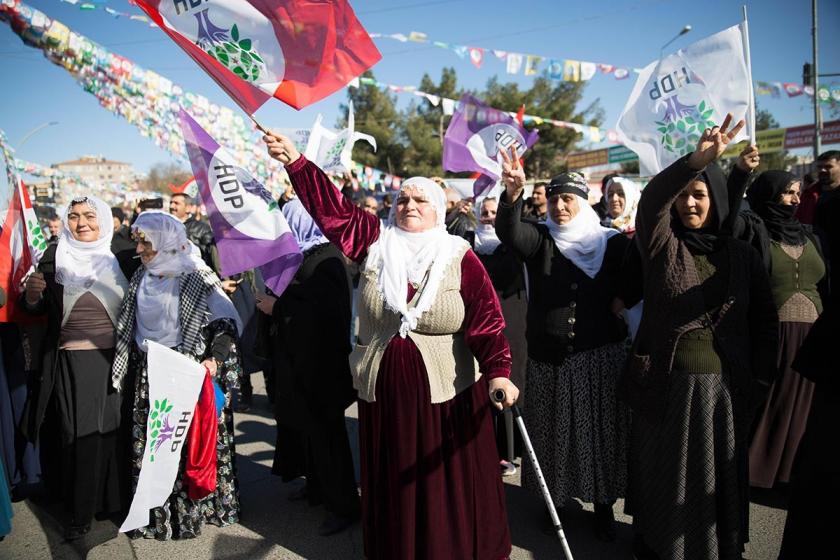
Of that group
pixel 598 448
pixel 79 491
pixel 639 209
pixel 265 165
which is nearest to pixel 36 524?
pixel 79 491

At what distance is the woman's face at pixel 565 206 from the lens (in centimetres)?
306

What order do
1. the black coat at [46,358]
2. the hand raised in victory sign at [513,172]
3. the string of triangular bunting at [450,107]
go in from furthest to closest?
the string of triangular bunting at [450,107] → the black coat at [46,358] → the hand raised in victory sign at [513,172]

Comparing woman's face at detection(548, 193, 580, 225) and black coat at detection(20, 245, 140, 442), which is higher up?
woman's face at detection(548, 193, 580, 225)

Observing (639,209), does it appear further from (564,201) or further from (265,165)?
(265,165)

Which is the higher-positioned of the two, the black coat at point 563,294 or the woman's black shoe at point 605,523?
the black coat at point 563,294

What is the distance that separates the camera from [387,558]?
2600 millimetres

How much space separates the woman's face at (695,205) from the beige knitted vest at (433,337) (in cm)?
104

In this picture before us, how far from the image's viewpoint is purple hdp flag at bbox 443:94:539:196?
4.65m

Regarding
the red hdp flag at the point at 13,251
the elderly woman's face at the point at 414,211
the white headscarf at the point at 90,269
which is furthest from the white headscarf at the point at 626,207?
the red hdp flag at the point at 13,251

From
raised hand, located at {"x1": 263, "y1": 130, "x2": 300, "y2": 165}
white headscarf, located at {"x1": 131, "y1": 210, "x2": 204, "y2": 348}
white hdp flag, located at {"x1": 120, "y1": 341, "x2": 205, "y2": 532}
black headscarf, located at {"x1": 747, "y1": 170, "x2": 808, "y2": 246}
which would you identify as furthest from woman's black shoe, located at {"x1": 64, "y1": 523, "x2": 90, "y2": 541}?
black headscarf, located at {"x1": 747, "y1": 170, "x2": 808, "y2": 246}

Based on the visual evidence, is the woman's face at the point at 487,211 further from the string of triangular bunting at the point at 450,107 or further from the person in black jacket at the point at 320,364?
the string of triangular bunting at the point at 450,107

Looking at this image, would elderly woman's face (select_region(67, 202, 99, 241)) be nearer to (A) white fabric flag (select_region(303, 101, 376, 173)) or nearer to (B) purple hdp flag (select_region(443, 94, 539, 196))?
(A) white fabric flag (select_region(303, 101, 376, 173))

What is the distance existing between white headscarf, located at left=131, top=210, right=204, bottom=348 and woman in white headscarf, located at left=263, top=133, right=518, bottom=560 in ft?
3.81

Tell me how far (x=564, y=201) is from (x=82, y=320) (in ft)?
9.81
